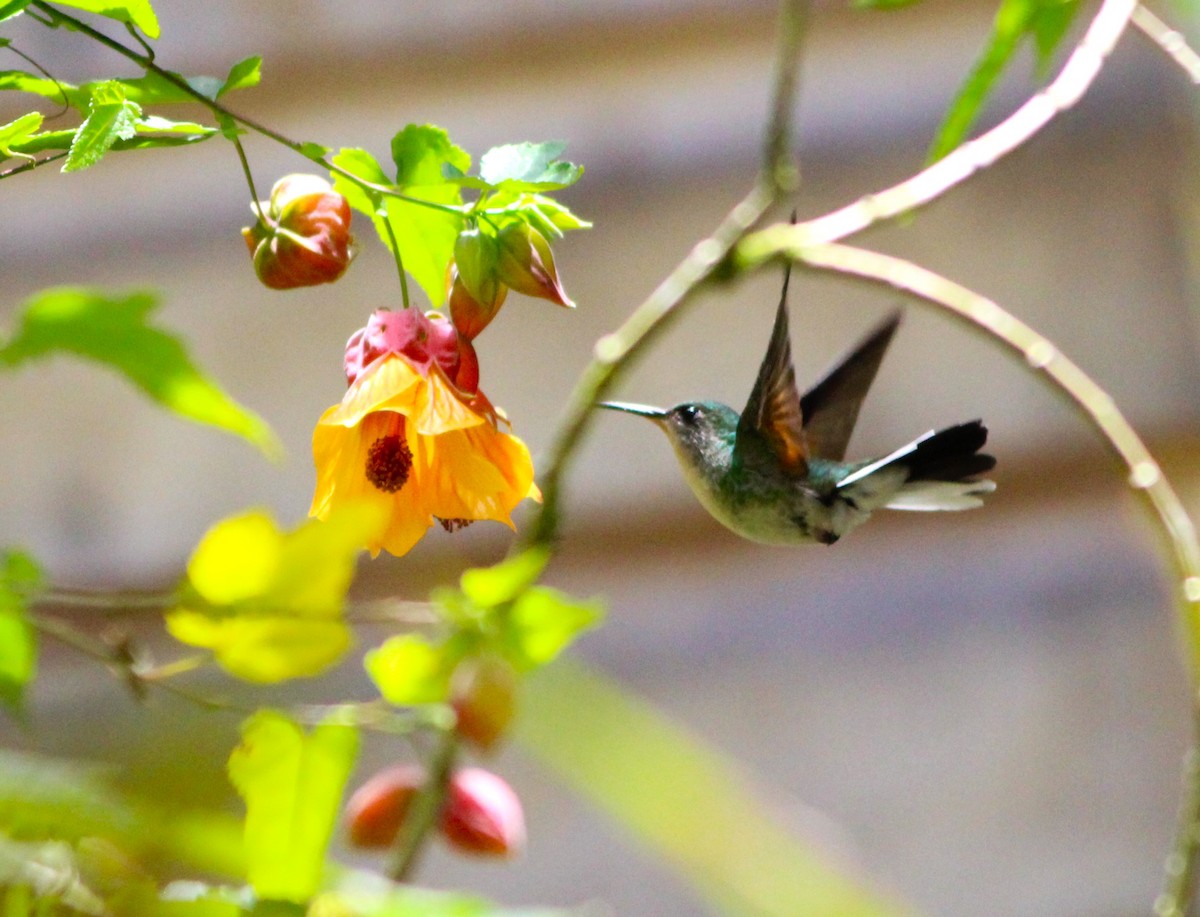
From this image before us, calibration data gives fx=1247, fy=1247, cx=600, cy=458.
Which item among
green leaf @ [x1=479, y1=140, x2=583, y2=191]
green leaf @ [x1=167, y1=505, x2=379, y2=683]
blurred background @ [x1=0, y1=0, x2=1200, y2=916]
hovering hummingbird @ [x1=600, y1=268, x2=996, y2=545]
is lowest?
green leaf @ [x1=167, y1=505, x2=379, y2=683]

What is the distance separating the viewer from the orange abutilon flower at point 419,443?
0.75 ft

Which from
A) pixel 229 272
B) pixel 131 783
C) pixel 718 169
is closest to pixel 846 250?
pixel 131 783

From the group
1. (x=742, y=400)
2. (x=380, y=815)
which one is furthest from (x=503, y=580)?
(x=742, y=400)

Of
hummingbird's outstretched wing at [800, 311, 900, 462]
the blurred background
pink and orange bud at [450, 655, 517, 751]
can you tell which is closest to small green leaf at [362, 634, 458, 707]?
pink and orange bud at [450, 655, 517, 751]

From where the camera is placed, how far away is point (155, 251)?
1000 millimetres

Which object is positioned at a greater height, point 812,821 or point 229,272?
point 229,272

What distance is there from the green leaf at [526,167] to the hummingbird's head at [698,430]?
0.11 m

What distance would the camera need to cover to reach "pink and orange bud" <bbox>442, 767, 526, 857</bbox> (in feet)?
1.29

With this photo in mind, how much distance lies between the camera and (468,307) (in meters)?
0.23

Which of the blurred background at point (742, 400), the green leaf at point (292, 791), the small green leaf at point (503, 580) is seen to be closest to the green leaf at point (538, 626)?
the small green leaf at point (503, 580)

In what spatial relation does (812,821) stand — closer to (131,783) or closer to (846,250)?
(846,250)

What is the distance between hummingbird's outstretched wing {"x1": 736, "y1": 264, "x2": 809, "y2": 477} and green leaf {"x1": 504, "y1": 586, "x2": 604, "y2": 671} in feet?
0.21

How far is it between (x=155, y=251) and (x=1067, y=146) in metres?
0.72

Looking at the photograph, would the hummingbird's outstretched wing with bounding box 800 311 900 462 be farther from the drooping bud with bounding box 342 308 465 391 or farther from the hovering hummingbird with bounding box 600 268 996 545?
the drooping bud with bounding box 342 308 465 391
